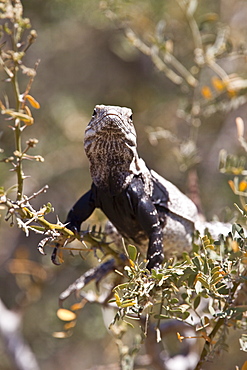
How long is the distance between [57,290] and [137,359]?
7.85 feet

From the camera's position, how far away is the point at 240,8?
497 centimetres

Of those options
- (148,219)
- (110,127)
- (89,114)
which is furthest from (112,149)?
(89,114)

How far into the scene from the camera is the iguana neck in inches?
78.7

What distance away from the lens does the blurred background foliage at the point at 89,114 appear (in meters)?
4.62

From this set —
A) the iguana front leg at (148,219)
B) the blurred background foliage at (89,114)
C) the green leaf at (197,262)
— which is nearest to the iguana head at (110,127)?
the iguana front leg at (148,219)

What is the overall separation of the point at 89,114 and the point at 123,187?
2.95m

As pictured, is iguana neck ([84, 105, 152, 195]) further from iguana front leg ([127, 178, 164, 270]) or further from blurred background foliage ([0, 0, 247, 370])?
blurred background foliage ([0, 0, 247, 370])

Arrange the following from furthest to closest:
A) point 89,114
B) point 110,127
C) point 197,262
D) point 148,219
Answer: point 89,114, point 148,219, point 110,127, point 197,262

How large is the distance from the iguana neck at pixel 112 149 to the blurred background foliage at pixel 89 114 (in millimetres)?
1717

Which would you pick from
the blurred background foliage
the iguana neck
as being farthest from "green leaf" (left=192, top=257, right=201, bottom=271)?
the blurred background foliage

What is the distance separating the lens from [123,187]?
2.14 metres

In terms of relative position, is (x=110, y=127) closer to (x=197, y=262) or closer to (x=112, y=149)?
(x=112, y=149)

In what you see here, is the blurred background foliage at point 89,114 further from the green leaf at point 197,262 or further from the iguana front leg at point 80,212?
the green leaf at point 197,262

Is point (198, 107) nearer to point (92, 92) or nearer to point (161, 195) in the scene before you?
point (161, 195)
